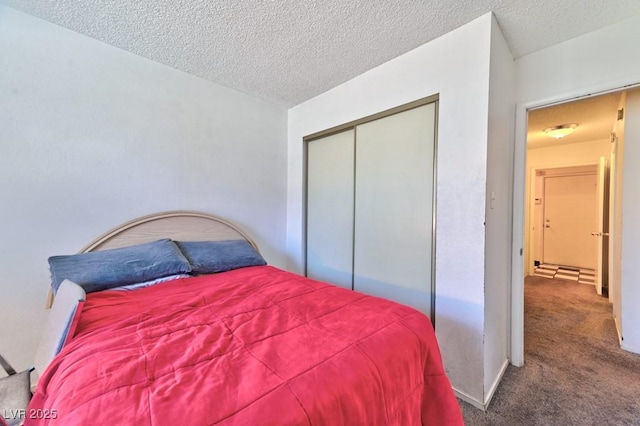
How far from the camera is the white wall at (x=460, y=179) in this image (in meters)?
1.71

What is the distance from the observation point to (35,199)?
181cm

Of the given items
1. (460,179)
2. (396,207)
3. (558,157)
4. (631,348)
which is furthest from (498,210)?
(558,157)

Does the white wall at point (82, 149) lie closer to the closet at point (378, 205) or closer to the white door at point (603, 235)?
the closet at point (378, 205)

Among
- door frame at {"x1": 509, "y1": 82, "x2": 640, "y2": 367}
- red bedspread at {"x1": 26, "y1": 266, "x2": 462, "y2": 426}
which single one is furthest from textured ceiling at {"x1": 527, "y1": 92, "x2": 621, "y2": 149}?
red bedspread at {"x1": 26, "y1": 266, "x2": 462, "y2": 426}

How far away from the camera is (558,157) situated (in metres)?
4.79

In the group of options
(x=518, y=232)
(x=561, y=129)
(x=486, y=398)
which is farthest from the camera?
(x=561, y=129)

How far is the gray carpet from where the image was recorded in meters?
1.61

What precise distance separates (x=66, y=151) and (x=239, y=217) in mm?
1464

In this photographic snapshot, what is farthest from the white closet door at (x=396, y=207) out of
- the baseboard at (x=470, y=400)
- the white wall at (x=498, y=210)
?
the baseboard at (x=470, y=400)

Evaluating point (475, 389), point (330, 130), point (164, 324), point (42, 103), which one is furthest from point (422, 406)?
point (42, 103)

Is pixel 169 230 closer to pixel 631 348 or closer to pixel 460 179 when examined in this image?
pixel 460 179

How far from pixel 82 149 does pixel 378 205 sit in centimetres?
239

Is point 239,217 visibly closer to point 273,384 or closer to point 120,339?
point 120,339

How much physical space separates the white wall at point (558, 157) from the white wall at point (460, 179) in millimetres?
3183
